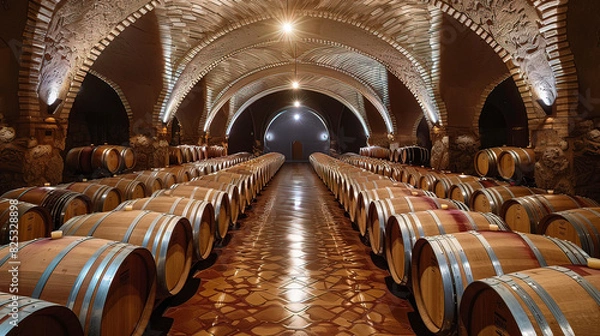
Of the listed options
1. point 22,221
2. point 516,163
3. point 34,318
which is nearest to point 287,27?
point 516,163

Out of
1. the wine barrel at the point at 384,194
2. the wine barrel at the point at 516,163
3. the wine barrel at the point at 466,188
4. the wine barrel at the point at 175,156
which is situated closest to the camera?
the wine barrel at the point at 384,194

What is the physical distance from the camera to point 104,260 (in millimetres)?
1633

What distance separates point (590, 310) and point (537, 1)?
4629 mm

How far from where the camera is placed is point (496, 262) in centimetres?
175

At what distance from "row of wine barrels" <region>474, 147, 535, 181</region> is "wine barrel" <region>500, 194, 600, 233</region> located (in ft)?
7.62

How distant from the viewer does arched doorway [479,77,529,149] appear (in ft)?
42.7

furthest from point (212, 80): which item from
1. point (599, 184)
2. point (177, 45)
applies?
point (599, 184)

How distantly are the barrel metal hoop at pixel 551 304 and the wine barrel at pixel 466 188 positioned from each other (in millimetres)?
3478

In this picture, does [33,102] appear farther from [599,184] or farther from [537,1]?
[599,184]

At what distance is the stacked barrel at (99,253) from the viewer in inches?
57.2

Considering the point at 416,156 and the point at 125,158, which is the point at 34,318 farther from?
the point at 416,156

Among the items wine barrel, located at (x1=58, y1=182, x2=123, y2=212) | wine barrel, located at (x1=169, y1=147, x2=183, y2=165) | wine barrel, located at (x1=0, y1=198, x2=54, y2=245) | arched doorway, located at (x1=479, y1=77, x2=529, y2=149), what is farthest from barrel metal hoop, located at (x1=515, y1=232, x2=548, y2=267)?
arched doorway, located at (x1=479, y1=77, x2=529, y2=149)

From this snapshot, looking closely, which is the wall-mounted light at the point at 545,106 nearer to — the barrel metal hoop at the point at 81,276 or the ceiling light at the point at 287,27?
the barrel metal hoop at the point at 81,276

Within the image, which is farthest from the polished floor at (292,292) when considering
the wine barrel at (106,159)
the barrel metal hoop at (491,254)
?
the wine barrel at (106,159)
